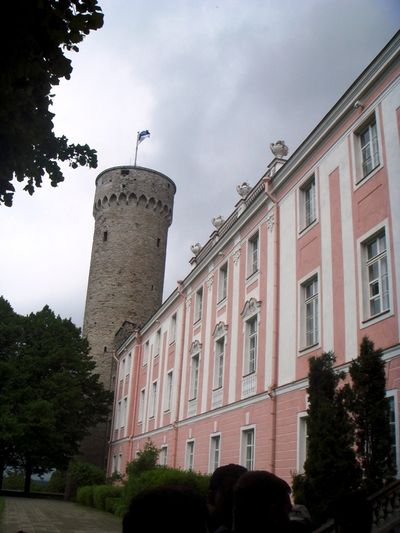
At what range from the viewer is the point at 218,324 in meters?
21.1

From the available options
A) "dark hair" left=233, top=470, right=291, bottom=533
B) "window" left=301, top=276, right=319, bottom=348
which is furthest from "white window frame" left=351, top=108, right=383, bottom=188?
"dark hair" left=233, top=470, right=291, bottom=533

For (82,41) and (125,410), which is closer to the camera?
(82,41)

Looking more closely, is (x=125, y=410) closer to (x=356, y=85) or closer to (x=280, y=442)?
(x=280, y=442)

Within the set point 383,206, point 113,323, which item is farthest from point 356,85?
point 113,323

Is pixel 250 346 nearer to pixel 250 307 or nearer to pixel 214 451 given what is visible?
pixel 250 307

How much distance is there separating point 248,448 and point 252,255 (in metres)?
6.09

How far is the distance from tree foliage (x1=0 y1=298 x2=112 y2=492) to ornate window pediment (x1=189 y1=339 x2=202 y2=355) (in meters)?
12.2

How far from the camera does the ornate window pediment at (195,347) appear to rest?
23234 millimetres

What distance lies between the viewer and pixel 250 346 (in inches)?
731

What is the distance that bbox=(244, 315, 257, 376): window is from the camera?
18.1 metres

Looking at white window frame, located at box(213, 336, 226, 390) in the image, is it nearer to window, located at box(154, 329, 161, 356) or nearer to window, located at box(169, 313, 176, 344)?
window, located at box(169, 313, 176, 344)

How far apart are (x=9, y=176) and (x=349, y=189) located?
31.0 feet

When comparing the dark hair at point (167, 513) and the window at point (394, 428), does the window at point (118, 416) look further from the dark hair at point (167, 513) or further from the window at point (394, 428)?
the dark hair at point (167, 513)

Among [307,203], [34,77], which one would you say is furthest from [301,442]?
[34,77]
